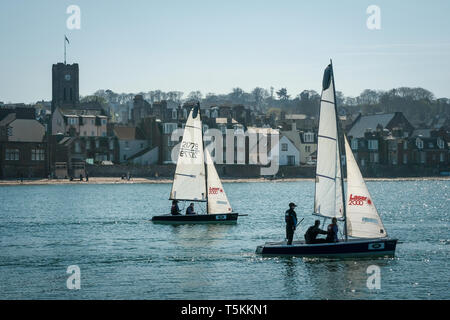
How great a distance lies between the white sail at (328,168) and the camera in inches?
1439

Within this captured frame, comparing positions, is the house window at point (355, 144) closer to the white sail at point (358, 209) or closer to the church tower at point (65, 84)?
the church tower at point (65, 84)

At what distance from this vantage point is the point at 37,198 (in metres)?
94.9

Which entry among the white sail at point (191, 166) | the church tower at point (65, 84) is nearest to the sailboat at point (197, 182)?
the white sail at point (191, 166)

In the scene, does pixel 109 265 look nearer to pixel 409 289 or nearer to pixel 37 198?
pixel 409 289

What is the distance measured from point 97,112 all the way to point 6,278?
114969mm

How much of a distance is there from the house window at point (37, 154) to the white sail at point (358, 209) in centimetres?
9054

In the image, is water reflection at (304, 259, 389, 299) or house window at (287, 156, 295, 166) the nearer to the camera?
water reflection at (304, 259, 389, 299)

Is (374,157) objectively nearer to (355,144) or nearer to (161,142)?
(355,144)

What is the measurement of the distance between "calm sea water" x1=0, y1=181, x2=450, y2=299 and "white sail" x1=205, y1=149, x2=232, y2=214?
1.37 m

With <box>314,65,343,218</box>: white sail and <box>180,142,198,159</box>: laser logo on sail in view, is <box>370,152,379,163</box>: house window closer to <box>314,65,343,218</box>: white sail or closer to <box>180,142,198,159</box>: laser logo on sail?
<box>180,142,198,159</box>: laser logo on sail

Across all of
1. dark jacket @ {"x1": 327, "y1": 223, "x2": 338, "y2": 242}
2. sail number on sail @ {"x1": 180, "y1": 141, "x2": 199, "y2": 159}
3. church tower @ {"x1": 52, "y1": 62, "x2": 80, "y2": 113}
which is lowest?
dark jacket @ {"x1": 327, "y1": 223, "x2": 338, "y2": 242}

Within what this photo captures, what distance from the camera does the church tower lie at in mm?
165625

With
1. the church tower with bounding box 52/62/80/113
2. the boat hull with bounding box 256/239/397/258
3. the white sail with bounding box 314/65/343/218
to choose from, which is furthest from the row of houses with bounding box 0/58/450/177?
the white sail with bounding box 314/65/343/218
